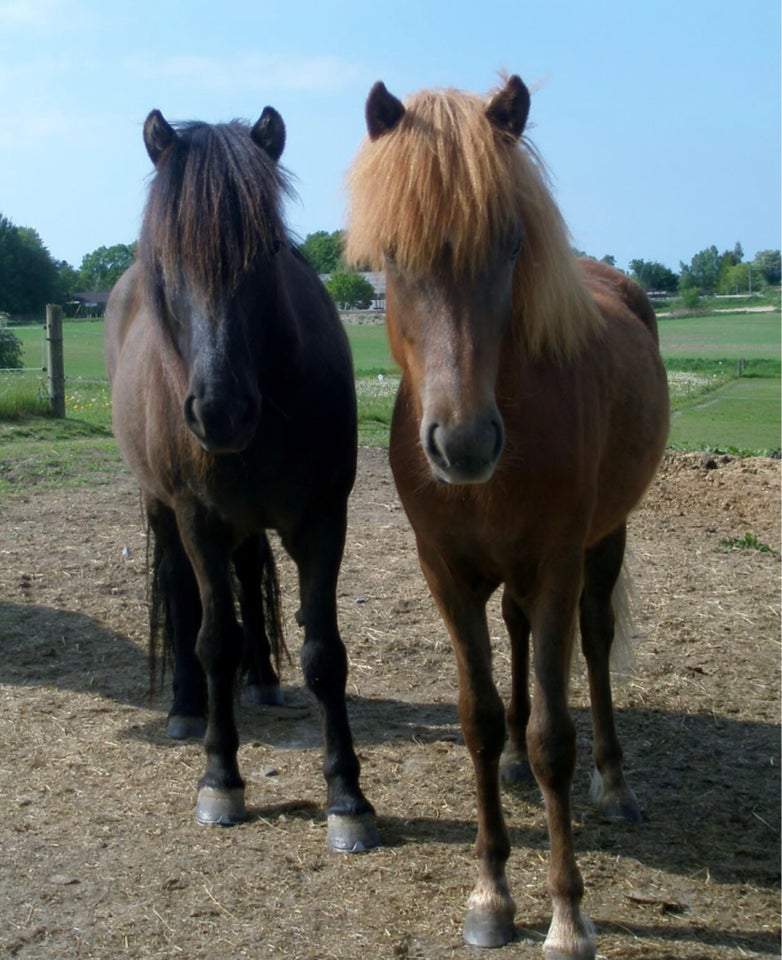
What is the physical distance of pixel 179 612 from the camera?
4922 mm

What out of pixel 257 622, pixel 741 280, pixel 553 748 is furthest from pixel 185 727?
pixel 741 280

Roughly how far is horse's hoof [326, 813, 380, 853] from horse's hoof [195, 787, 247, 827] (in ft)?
1.26

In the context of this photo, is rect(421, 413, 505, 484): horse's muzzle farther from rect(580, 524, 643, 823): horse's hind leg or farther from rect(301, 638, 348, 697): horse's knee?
rect(580, 524, 643, 823): horse's hind leg

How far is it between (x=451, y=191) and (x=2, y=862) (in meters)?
2.62

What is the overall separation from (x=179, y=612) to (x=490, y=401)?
2813mm

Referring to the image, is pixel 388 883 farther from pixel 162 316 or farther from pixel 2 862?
pixel 162 316

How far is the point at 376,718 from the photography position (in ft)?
15.7

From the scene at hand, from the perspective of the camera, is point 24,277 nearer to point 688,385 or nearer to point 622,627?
point 688,385

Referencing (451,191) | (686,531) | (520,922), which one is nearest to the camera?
(451,191)

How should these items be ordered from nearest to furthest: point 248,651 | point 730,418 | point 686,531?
point 248,651 → point 686,531 → point 730,418

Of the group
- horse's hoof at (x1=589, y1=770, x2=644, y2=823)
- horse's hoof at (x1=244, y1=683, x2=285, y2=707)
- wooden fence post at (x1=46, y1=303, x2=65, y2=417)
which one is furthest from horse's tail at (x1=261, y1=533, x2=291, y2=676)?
wooden fence post at (x1=46, y1=303, x2=65, y2=417)

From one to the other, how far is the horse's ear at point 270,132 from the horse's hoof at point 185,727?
98.0 inches

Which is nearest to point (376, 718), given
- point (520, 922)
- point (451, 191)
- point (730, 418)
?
point (520, 922)

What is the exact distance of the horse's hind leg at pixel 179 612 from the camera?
4742 mm
